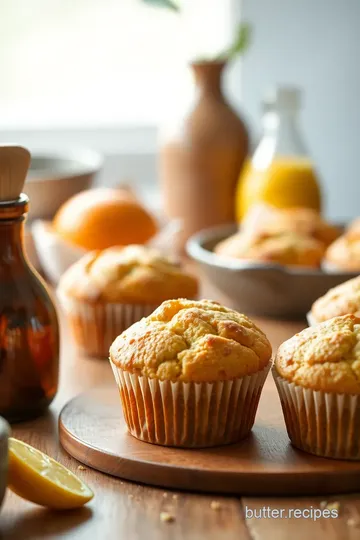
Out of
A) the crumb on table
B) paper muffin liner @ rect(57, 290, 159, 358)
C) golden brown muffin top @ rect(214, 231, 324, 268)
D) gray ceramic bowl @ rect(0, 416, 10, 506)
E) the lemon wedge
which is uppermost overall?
gray ceramic bowl @ rect(0, 416, 10, 506)

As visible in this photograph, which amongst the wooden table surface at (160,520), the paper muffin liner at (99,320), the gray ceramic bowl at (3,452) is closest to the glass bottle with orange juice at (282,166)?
the paper muffin liner at (99,320)

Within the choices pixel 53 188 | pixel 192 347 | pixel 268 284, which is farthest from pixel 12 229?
pixel 53 188

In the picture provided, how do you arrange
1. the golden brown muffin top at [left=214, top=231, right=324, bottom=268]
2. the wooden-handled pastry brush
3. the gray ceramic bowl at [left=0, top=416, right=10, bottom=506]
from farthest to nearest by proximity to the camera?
the golden brown muffin top at [left=214, top=231, right=324, bottom=268] → the wooden-handled pastry brush → the gray ceramic bowl at [left=0, top=416, right=10, bottom=506]

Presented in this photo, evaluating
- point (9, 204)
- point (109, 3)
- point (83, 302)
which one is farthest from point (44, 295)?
point (109, 3)

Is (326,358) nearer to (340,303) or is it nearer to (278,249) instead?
(340,303)

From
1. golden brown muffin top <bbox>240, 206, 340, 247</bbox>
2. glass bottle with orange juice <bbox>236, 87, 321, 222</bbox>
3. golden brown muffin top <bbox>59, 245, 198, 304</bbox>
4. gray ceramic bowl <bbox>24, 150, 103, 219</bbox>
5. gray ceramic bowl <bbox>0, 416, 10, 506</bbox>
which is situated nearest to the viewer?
gray ceramic bowl <bbox>0, 416, 10, 506</bbox>

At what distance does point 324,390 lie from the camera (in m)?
1.07

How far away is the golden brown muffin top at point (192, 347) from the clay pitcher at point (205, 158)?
1.14 metres

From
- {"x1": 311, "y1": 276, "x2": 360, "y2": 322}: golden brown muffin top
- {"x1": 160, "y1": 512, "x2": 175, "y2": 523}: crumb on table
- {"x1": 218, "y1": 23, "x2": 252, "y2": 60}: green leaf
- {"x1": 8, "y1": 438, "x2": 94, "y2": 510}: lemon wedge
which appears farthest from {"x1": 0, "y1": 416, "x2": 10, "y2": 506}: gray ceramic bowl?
{"x1": 218, "y1": 23, "x2": 252, "y2": 60}: green leaf

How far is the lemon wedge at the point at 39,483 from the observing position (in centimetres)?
96

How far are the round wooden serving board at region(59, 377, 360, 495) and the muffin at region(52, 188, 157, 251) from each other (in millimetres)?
759

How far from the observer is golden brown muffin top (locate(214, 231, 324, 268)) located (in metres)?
1.79

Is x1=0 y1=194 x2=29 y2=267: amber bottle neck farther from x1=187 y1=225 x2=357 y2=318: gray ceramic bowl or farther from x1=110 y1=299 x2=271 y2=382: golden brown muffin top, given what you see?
x1=187 y1=225 x2=357 y2=318: gray ceramic bowl

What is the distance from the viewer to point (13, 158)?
117cm
